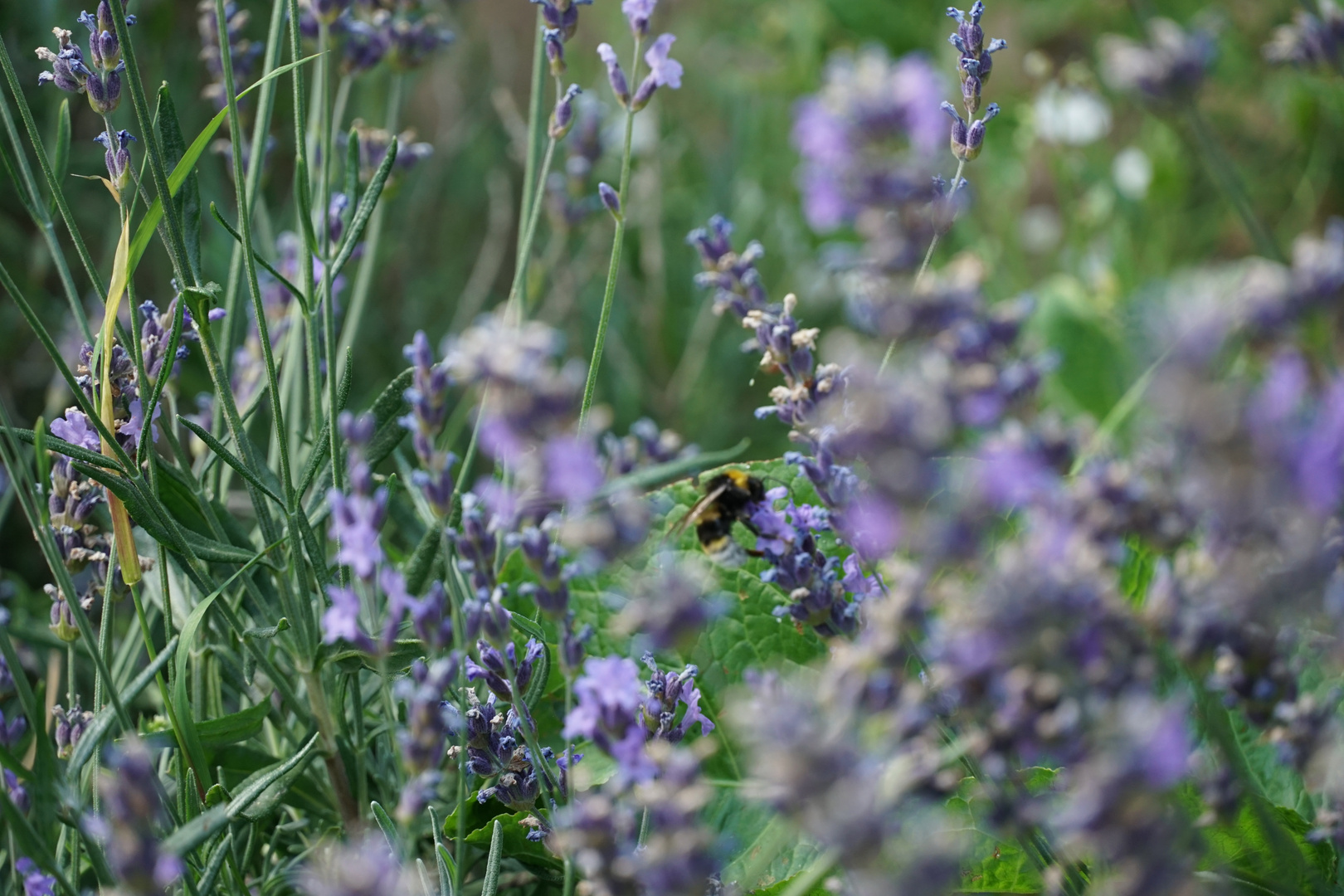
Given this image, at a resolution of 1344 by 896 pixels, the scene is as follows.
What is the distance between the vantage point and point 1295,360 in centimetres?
32

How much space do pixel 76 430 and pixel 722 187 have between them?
4.97 feet

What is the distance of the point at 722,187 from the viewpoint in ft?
6.61

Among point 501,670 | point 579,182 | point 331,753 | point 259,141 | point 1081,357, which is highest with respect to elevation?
point 259,141

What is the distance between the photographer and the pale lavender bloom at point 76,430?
634 millimetres

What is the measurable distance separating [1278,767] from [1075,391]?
0.94 meters

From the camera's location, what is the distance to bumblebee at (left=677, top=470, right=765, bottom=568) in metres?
0.66

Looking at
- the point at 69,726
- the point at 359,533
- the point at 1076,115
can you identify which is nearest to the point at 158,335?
the point at 69,726

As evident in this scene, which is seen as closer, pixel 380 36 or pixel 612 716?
pixel 612 716

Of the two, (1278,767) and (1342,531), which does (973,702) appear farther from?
(1278,767)

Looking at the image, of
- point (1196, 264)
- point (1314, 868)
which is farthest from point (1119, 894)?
point (1196, 264)

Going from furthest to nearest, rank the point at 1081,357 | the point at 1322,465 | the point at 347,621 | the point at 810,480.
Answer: the point at 1081,357, the point at 810,480, the point at 347,621, the point at 1322,465

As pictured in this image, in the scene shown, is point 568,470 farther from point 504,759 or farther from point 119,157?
point 119,157

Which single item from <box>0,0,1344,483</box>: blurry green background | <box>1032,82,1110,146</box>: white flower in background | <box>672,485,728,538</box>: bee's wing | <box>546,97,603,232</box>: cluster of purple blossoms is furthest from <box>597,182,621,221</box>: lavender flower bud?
<box>1032,82,1110,146</box>: white flower in background

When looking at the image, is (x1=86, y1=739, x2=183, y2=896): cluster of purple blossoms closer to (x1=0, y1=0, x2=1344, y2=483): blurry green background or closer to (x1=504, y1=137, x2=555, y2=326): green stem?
(x1=504, y1=137, x2=555, y2=326): green stem
